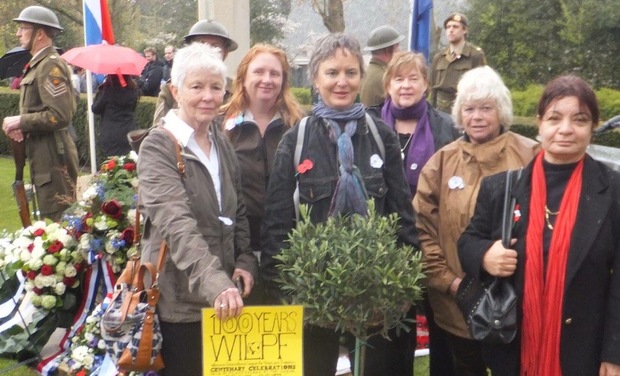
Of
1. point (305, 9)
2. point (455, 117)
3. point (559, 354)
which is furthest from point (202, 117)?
point (305, 9)

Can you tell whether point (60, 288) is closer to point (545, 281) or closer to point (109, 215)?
point (109, 215)

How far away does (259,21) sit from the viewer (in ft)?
83.5

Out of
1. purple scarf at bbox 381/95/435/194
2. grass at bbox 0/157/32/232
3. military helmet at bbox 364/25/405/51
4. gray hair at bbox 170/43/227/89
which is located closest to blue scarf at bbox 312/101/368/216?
gray hair at bbox 170/43/227/89

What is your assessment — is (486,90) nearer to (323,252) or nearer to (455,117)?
(455,117)

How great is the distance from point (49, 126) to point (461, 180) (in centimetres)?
372

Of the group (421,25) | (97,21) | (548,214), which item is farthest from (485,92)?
(97,21)

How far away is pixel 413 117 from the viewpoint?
4.69 metres

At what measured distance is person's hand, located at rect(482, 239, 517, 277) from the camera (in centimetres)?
310

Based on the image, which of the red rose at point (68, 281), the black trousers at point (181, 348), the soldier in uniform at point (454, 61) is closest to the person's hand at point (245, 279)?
the black trousers at point (181, 348)

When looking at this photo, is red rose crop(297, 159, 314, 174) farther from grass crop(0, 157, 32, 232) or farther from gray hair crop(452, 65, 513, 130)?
grass crop(0, 157, 32, 232)

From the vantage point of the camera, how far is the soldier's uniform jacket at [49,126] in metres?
6.23

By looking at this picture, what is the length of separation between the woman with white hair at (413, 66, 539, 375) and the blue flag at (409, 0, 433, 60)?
434cm

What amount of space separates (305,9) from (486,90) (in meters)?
29.4

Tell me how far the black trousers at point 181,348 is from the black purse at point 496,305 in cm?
112
